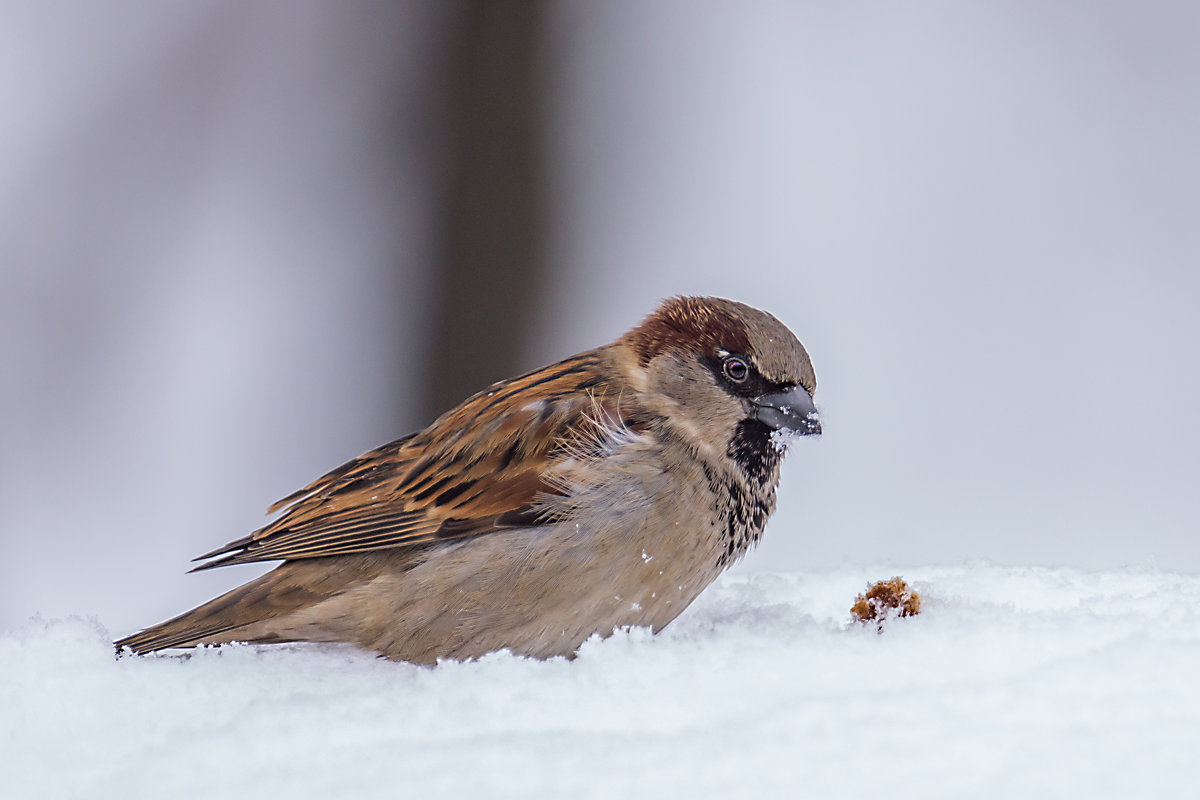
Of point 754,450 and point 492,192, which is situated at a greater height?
point 492,192

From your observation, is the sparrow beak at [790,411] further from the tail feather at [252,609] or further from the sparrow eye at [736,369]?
the tail feather at [252,609]

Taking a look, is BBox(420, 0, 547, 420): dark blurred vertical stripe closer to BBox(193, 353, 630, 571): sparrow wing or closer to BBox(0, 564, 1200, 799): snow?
BBox(193, 353, 630, 571): sparrow wing

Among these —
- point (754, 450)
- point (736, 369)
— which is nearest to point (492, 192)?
point (736, 369)

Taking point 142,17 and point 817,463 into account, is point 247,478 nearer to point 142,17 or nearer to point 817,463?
point 142,17

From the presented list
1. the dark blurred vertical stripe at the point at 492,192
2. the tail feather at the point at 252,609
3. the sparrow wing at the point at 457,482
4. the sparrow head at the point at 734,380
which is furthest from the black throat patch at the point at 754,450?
the dark blurred vertical stripe at the point at 492,192

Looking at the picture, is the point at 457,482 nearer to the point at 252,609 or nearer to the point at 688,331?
the point at 252,609

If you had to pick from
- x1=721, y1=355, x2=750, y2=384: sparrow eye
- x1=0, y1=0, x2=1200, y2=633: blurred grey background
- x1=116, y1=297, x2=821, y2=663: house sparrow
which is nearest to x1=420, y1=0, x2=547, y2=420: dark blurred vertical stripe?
x1=0, y1=0, x2=1200, y2=633: blurred grey background
